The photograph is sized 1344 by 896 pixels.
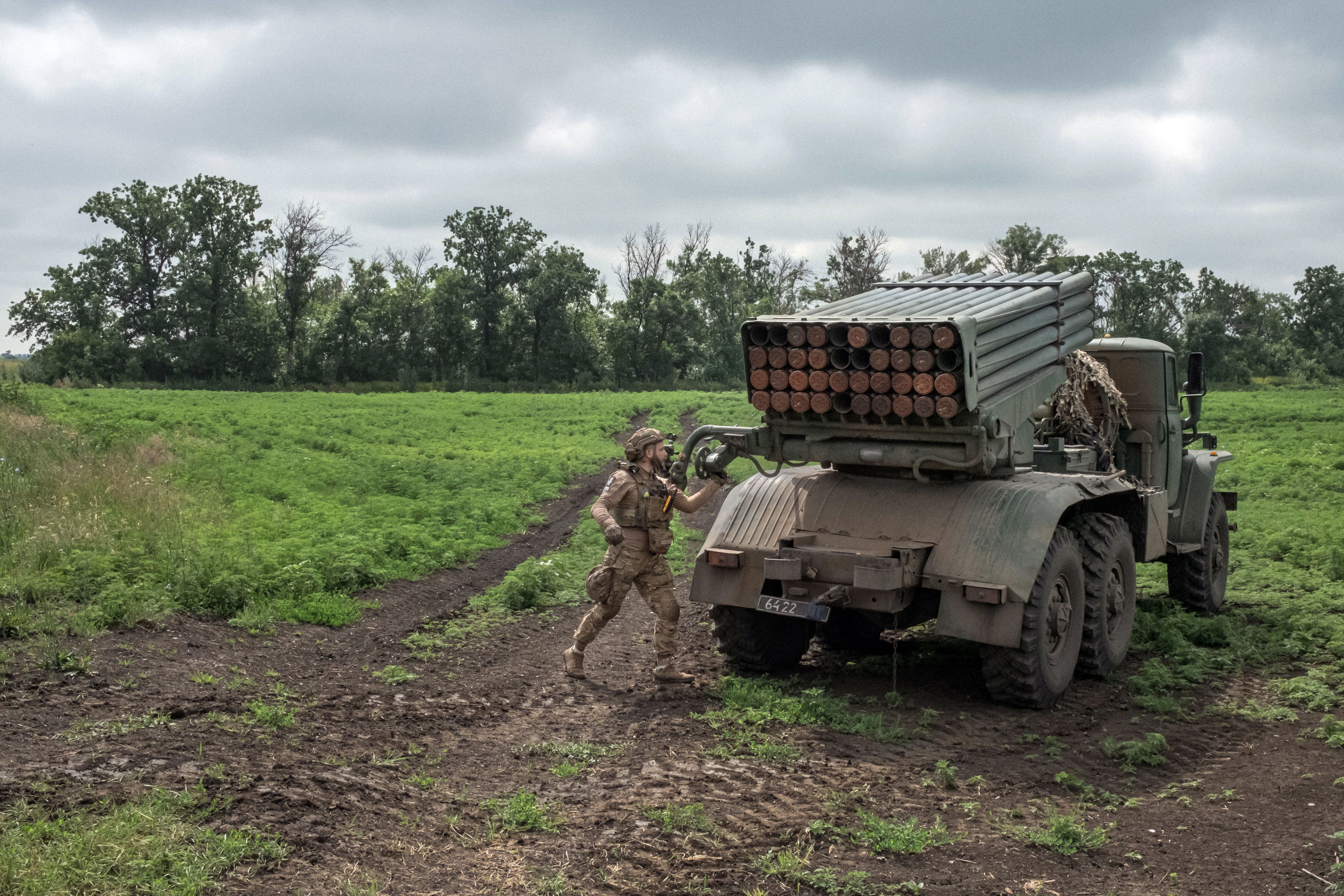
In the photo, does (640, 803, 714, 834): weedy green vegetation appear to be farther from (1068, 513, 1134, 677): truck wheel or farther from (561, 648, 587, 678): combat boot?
(1068, 513, 1134, 677): truck wheel

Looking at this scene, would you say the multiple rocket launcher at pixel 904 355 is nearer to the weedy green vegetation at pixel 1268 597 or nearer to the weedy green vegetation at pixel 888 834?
the weedy green vegetation at pixel 1268 597

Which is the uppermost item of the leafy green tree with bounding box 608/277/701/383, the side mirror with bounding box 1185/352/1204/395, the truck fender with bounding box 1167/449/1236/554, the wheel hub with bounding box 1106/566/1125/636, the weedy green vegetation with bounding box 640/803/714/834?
the leafy green tree with bounding box 608/277/701/383

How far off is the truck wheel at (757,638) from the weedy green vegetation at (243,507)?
3.52m

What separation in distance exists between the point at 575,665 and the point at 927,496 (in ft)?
10.1

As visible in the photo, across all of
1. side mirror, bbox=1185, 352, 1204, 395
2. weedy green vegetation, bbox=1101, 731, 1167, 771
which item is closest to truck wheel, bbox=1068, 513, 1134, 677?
weedy green vegetation, bbox=1101, 731, 1167, 771

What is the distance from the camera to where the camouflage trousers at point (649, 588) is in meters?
8.25

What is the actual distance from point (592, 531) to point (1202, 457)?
8468mm

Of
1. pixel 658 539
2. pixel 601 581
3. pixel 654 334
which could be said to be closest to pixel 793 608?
pixel 658 539

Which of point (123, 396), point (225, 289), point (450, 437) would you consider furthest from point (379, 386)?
point (450, 437)

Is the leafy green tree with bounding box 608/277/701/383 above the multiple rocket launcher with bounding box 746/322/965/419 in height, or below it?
above

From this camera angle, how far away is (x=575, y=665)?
8609 millimetres

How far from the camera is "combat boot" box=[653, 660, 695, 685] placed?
27.2 feet

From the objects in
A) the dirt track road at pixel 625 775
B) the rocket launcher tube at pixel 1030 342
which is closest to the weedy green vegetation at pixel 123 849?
the dirt track road at pixel 625 775

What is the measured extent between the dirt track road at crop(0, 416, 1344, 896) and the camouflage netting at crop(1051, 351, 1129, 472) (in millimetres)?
2345
